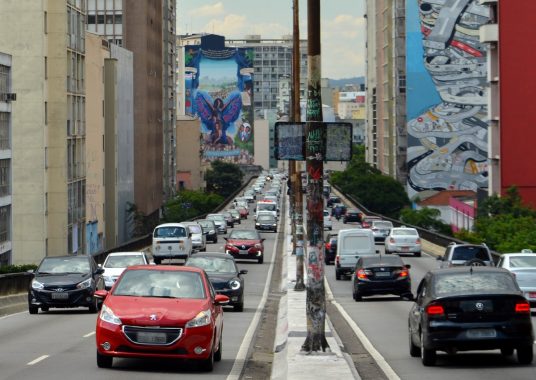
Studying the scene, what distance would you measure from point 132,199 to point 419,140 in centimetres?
4921

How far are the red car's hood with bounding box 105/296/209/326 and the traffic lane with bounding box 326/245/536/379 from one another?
10.1ft

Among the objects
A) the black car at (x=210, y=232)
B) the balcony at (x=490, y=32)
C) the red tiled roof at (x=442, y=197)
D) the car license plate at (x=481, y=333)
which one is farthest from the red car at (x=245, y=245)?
the red tiled roof at (x=442, y=197)

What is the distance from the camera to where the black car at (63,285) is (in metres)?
32.9

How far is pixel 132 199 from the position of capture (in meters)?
150

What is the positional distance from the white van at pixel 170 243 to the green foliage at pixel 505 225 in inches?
594

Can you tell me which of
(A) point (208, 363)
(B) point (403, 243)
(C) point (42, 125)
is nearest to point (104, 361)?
(A) point (208, 363)

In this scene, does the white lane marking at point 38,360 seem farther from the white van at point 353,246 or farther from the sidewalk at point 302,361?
the white van at point 353,246

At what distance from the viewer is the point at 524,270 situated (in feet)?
111

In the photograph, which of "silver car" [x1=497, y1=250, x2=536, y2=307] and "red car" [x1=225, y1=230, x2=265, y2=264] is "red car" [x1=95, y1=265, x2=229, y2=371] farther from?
"red car" [x1=225, y1=230, x2=265, y2=264]

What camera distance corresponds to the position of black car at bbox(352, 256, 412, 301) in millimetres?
39406

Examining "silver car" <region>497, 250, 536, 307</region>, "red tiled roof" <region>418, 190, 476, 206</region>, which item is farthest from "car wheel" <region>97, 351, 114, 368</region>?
"red tiled roof" <region>418, 190, 476, 206</region>

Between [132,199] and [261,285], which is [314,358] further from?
[132,199]

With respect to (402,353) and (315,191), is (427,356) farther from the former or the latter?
Answer: (315,191)

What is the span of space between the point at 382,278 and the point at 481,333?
805 inches
